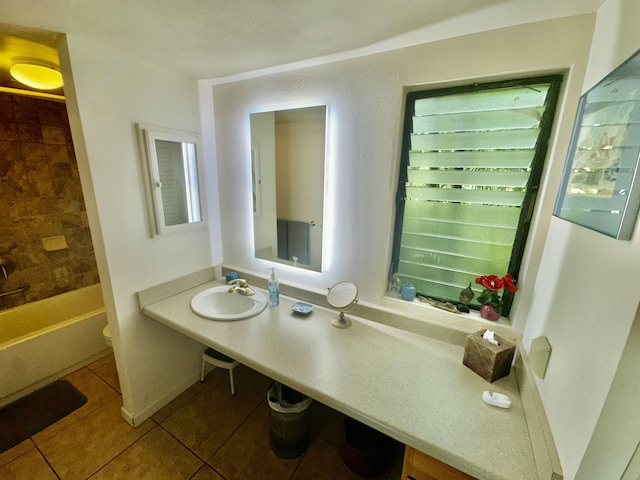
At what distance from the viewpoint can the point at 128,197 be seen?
4.55ft

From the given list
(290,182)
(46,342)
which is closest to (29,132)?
(46,342)

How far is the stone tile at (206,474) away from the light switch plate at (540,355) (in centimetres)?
156

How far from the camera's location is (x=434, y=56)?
1.09 meters

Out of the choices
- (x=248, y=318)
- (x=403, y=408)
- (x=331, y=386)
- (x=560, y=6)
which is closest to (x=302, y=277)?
(x=248, y=318)

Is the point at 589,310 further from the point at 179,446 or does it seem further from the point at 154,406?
the point at 154,406

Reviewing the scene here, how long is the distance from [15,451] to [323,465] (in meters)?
1.74

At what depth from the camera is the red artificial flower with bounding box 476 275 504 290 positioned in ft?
3.78

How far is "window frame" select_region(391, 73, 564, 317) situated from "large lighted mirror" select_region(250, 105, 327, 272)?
0.44 meters

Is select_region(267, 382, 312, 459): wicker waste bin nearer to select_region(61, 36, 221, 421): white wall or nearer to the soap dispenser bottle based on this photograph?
the soap dispenser bottle

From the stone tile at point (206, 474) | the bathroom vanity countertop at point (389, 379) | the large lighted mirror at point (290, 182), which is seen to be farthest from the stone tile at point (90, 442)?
the large lighted mirror at point (290, 182)

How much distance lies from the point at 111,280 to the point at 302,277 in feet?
3.46

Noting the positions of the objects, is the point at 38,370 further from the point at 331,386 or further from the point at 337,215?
the point at 337,215

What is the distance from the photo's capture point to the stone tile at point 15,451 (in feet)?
4.55

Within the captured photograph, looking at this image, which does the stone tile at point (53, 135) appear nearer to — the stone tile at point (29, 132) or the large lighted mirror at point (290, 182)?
the stone tile at point (29, 132)
